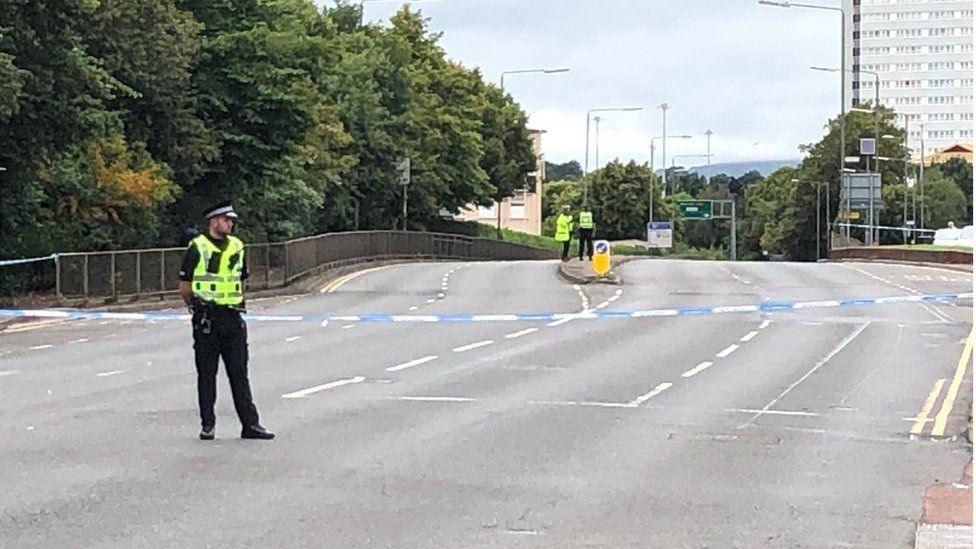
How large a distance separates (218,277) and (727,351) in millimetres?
10763

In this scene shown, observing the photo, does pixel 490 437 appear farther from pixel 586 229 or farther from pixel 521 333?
pixel 586 229

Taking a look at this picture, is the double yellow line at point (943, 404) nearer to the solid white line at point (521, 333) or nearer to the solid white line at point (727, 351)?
the solid white line at point (727, 351)

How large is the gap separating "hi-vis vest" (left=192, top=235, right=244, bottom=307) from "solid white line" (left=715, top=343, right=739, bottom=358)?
989cm

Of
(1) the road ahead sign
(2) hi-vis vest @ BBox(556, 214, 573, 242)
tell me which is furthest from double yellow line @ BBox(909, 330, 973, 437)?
(1) the road ahead sign

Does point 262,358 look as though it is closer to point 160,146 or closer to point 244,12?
point 160,146

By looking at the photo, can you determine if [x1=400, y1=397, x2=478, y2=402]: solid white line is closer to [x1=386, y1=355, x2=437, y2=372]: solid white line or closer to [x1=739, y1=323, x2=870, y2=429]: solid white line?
[x1=739, y1=323, x2=870, y2=429]: solid white line

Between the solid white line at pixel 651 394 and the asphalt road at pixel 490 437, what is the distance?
37mm

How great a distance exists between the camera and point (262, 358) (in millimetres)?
19562

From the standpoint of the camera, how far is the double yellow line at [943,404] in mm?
13857

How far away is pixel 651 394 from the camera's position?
15984 mm

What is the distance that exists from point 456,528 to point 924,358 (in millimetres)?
13409

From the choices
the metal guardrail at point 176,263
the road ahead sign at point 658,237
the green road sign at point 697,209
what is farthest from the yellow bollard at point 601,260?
the green road sign at point 697,209

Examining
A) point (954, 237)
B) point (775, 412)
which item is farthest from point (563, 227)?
point (954, 237)

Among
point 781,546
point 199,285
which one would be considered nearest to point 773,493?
point 781,546
